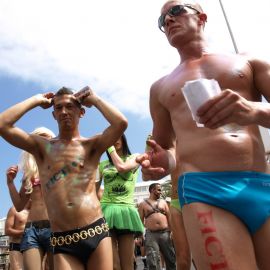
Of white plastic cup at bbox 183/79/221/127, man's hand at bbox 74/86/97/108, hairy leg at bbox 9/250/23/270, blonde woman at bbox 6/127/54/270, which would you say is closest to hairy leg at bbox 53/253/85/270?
blonde woman at bbox 6/127/54/270

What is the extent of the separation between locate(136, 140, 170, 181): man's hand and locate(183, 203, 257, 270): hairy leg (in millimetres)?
367

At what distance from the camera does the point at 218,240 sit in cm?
200

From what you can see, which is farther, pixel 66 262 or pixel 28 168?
pixel 28 168

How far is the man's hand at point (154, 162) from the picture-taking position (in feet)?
7.89

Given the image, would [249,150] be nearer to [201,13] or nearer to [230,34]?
[201,13]

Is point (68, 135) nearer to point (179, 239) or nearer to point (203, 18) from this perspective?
point (203, 18)

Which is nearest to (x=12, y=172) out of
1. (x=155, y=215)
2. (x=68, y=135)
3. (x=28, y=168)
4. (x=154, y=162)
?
(x=28, y=168)

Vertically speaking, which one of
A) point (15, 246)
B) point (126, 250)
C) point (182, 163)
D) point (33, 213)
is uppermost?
point (33, 213)

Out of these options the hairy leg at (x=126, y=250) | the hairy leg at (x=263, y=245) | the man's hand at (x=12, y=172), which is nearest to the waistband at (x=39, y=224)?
the man's hand at (x=12, y=172)

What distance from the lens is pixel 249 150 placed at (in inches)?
87.4

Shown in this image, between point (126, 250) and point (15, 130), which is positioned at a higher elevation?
point (15, 130)

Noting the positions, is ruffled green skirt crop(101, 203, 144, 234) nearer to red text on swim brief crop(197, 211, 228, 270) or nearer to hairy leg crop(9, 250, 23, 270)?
hairy leg crop(9, 250, 23, 270)

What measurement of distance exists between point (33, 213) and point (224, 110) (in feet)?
14.5

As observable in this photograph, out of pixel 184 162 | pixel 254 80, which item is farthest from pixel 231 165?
pixel 254 80
